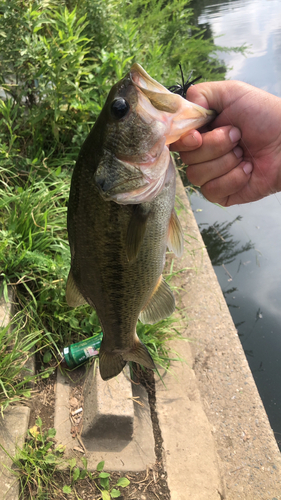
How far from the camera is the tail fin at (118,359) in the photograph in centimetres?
154

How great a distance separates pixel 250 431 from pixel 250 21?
25.9ft

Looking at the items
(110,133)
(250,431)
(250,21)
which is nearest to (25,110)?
(110,133)

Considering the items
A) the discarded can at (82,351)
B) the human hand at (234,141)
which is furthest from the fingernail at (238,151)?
the discarded can at (82,351)

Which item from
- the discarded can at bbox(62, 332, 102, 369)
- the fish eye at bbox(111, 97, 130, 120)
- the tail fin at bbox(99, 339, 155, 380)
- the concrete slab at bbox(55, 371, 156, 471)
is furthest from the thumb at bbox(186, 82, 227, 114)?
the concrete slab at bbox(55, 371, 156, 471)

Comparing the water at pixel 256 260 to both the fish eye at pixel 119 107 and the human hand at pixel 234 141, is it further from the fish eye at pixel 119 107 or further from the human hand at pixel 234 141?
the fish eye at pixel 119 107

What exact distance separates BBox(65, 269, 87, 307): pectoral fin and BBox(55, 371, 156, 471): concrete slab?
1.00m

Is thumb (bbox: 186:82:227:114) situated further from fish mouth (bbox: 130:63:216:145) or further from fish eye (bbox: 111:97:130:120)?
fish eye (bbox: 111:97:130:120)

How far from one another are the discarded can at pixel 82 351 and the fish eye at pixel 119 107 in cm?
162

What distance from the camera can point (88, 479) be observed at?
2033 mm

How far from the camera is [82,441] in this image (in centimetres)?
218

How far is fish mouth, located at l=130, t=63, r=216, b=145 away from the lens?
43.8 inches

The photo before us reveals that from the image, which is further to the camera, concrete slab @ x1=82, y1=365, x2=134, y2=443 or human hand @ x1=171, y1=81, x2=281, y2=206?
concrete slab @ x1=82, y1=365, x2=134, y2=443

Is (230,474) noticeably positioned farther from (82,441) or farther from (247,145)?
(247,145)

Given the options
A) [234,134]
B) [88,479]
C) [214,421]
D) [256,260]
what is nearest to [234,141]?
[234,134]
